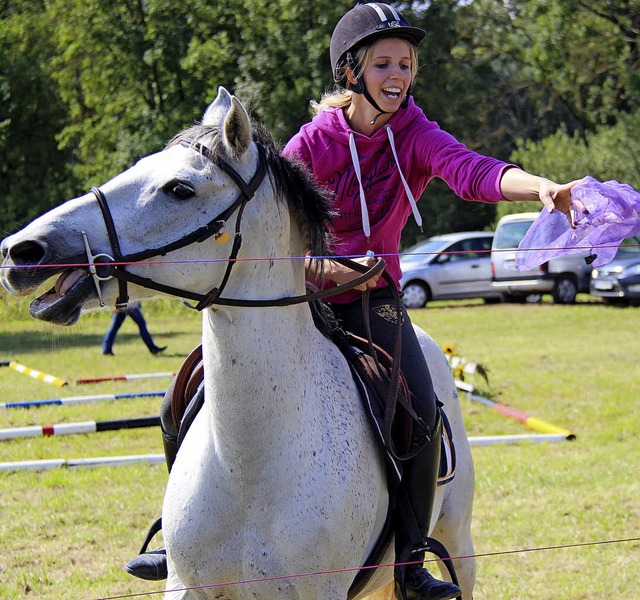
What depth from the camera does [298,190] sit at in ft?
10.7

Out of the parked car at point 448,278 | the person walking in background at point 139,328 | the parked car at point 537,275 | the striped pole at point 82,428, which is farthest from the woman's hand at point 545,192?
the parked car at point 448,278

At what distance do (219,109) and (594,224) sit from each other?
132cm

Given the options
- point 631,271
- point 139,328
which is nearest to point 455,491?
point 139,328

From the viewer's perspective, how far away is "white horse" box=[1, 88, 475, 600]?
2.83 m

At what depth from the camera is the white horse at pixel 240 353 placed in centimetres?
283

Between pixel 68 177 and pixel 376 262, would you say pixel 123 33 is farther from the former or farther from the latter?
pixel 376 262

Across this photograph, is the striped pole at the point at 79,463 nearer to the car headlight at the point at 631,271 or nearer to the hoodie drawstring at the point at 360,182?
the hoodie drawstring at the point at 360,182

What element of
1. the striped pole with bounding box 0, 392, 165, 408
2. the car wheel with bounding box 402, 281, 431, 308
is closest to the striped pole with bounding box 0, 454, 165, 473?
the striped pole with bounding box 0, 392, 165, 408

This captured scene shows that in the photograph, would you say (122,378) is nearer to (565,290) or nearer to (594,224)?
(594,224)

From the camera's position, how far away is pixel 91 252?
2.76m

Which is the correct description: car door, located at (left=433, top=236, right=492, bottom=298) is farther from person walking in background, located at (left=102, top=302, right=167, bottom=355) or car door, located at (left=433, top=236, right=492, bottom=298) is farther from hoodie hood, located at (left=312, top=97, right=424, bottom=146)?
hoodie hood, located at (left=312, top=97, right=424, bottom=146)

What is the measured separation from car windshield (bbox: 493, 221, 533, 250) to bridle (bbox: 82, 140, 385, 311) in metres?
20.9

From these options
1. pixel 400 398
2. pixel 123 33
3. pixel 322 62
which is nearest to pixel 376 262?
pixel 400 398

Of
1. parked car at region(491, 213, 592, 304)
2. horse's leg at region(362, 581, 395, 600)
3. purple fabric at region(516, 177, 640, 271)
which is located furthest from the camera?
parked car at region(491, 213, 592, 304)
